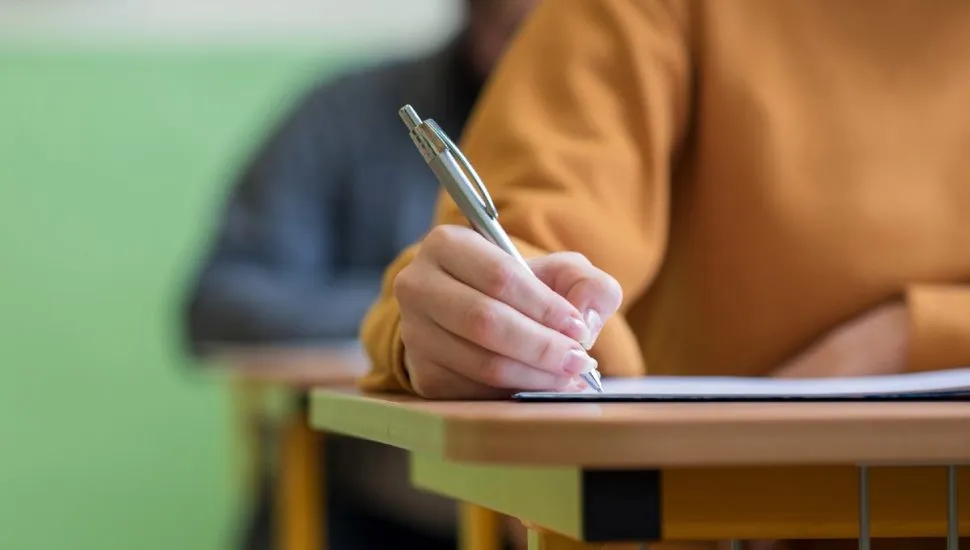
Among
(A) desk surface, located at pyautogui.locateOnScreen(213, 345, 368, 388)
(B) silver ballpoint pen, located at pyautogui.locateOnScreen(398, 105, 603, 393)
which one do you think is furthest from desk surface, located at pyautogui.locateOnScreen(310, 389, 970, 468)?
(A) desk surface, located at pyautogui.locateOnScreen(213, 345, 368, 388)

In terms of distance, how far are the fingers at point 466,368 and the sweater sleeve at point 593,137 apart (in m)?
0.15

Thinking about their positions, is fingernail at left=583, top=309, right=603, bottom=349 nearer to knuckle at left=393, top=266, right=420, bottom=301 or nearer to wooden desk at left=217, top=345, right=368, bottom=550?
knuckle at left=393, top=266, right=420, bottom=301

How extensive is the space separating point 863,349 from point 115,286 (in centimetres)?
310

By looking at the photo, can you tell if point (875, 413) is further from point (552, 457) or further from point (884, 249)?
point (884, 249)

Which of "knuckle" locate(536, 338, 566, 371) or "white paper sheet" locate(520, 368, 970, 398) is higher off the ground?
"knuckle" locate(536, 338, 566, 371)

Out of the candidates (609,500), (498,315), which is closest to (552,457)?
(609,500)

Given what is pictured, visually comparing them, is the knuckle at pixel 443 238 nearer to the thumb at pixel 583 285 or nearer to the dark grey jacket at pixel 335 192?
the thumb at pixel 583 285

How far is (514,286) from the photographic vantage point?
0.61 meters

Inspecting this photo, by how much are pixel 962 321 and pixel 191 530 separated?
10.5ft

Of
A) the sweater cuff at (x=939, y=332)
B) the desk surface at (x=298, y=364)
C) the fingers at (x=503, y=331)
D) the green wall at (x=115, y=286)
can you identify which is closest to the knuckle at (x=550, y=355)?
the fingers at (x=503, y=331)

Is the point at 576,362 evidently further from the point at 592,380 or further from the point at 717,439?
the point at 717,439

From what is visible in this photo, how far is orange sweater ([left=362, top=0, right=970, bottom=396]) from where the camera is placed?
0.94 meters

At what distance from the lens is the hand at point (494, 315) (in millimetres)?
610

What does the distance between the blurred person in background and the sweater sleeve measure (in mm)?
1670
